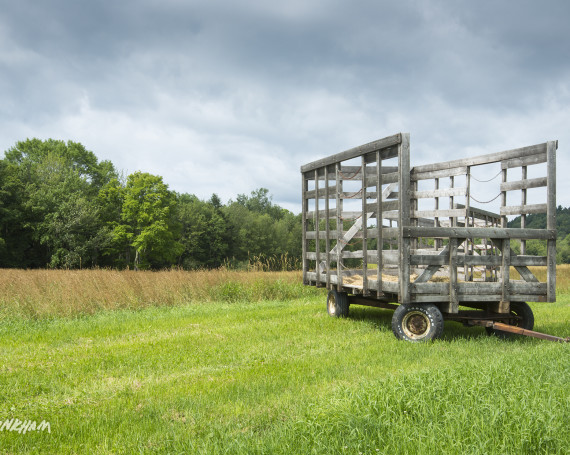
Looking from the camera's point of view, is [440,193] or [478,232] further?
[440,193]

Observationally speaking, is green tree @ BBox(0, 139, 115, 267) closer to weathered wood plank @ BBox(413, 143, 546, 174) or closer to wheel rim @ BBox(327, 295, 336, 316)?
wheel rim @ BBox(327, 295, 336, 316)

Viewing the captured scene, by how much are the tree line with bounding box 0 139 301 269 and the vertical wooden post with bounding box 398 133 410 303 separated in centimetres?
1148

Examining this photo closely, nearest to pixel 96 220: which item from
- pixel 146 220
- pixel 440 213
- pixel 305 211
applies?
pixel 146 220

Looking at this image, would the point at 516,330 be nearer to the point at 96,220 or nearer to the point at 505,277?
the point at 505,277

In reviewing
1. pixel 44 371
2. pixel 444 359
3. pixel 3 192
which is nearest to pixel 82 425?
pixel 44 371

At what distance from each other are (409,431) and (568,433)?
1.10 meters

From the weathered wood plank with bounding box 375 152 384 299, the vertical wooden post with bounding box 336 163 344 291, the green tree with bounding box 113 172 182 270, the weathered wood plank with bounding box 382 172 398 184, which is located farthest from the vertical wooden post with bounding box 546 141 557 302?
the green tree with bounding box 113 172 182 270

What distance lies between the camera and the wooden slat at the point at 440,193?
9.72 meters

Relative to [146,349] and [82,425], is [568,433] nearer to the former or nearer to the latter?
[82,425]

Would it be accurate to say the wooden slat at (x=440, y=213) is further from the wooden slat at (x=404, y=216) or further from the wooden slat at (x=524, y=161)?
the wooden slat at (x=404, y=216)

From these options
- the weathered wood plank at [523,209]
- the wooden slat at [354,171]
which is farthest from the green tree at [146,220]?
the weathered wood plank at [523,209]

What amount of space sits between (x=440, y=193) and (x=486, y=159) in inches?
58.8

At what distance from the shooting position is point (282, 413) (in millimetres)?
3918

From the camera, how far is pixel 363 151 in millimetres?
8117
